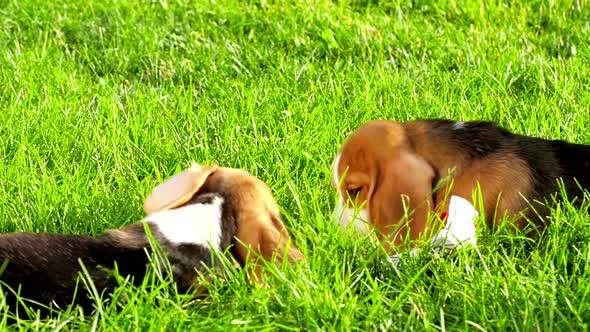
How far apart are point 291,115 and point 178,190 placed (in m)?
1.85

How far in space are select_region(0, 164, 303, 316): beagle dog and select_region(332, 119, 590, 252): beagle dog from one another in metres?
0.43

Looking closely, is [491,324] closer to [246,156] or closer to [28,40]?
[246,156]

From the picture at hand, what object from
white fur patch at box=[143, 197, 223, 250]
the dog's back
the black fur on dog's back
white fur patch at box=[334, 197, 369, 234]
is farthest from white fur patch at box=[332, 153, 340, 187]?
the dog's back

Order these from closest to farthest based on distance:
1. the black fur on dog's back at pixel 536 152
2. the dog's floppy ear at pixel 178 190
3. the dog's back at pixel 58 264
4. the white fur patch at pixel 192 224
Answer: the dog's back at pixel 58 264, the white fur patch at pixel 192 224, the dog's floppy ear at pixel 178 190, the black fur on dog's back at pixel 536 152

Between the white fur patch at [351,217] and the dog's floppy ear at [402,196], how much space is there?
53 millimetres

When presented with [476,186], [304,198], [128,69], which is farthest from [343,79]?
[476,186]

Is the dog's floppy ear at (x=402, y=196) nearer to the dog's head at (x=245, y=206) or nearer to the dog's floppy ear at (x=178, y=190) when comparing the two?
the dog's head at (x=245, y=206)

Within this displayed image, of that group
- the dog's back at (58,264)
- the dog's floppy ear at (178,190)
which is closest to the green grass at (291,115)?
the dog's back at (58,264)

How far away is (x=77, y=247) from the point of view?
410 cm

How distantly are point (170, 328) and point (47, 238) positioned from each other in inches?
24.6

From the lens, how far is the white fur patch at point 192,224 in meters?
Answer: 4.20

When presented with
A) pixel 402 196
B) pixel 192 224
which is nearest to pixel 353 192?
pixel 402 196

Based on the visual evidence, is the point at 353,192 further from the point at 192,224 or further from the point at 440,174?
the point at 192,224

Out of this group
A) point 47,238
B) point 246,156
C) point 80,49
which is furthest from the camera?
point 80,49
